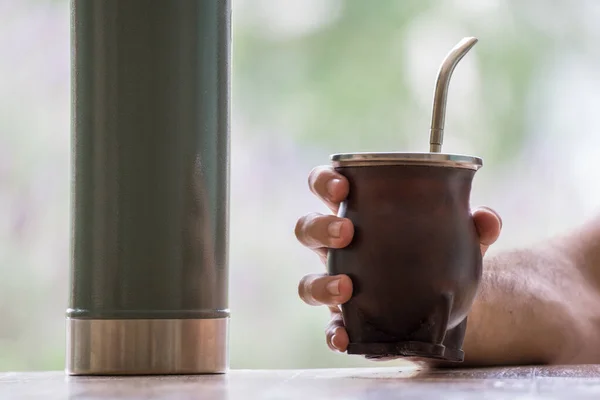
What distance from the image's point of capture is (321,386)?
0.58 m

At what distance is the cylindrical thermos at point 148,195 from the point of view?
2.23ft

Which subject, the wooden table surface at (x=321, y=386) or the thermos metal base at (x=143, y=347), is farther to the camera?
the thermos metal base at (x=143, y=347)

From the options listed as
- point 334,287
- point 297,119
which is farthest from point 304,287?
point 297,119

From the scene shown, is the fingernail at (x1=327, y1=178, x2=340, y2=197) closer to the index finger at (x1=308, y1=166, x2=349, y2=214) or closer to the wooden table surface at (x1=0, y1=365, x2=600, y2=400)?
the index finger at (x1=308, y1=166, x2=349, y2=214)

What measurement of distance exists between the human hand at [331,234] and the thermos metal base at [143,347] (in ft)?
0.30

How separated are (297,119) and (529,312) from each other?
169 centimetres

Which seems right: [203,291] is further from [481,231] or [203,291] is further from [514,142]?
[514,142]

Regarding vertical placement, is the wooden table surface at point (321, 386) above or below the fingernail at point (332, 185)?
below

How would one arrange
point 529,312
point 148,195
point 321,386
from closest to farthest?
point 321,386 → point 148,195 → point 529,312

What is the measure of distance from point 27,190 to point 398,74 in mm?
1077

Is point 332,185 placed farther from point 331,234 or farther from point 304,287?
point 304,287

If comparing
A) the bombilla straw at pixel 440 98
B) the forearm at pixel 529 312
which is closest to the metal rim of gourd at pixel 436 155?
the bombilla straw at pixel 440 98

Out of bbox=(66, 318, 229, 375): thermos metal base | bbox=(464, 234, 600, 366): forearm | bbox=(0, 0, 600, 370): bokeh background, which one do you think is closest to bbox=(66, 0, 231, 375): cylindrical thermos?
bbox=(66, 318, 229, 375): thermos metal base

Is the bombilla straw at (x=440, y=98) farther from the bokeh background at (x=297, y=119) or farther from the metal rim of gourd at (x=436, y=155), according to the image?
the bokeh background at (x=297, y=119)
